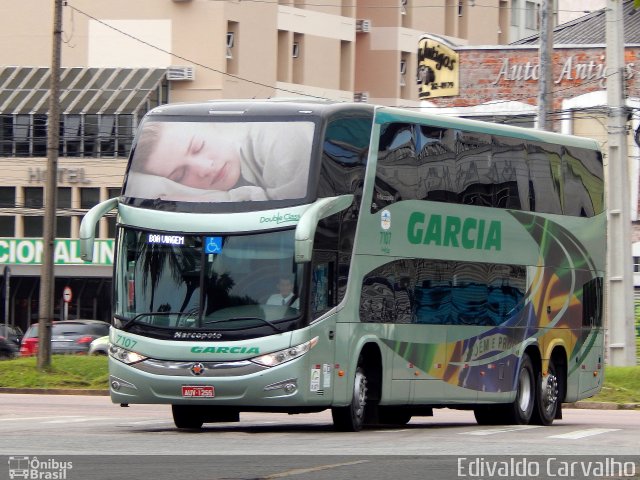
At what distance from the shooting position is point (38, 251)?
63.0 metres

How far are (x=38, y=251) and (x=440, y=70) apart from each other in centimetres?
2292

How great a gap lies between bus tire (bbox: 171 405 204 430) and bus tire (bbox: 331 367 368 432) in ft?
5.74

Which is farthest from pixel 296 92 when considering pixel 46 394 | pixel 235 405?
pixel 235 405

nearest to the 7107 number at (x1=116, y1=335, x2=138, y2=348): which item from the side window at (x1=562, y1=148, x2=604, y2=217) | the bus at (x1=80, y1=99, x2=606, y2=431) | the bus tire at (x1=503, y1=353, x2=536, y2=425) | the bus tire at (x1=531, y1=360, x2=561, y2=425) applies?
the bus at (x1=80, y1=99, x2=606, y2=431)

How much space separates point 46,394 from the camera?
31797 mm

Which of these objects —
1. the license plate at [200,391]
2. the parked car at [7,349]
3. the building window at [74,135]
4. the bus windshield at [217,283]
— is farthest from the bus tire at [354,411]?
the building window at [74,135]

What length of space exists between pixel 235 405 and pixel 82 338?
2907cm

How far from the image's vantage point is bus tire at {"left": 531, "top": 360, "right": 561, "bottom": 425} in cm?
2352

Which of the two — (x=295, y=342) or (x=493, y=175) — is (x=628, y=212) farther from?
(x=295, y=342)

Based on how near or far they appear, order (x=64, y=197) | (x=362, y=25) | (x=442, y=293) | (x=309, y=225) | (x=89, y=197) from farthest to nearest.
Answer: (x=362, y=25) < (x=64, y=197) < (x=89, y=197) < (x=442, y=293) < (x=309, y=225)

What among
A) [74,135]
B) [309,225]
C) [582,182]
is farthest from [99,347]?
[309,225]

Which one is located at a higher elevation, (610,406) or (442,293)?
(442,293)
